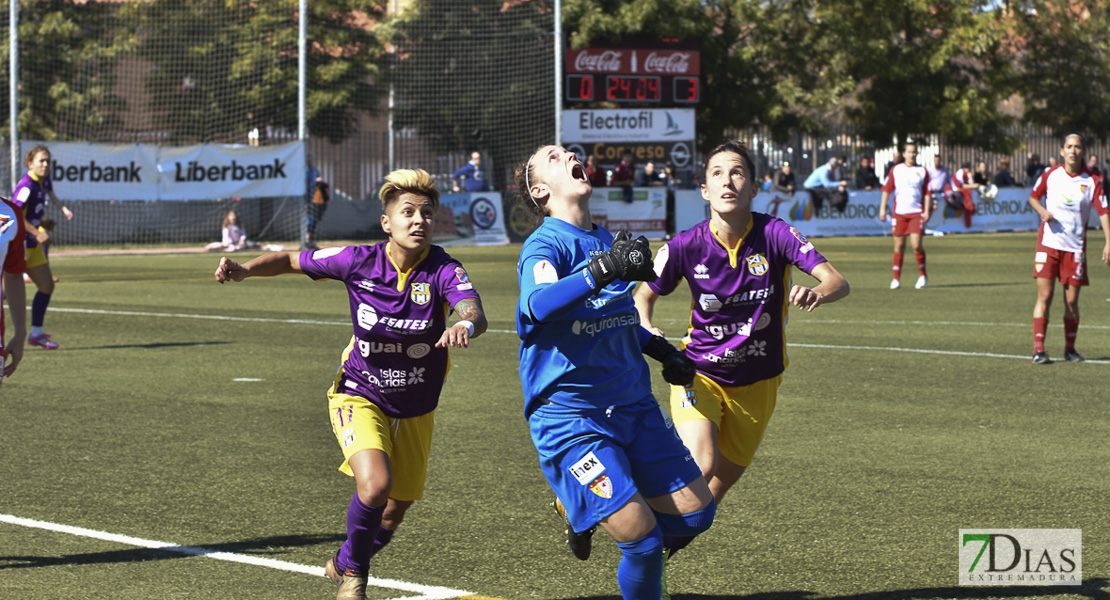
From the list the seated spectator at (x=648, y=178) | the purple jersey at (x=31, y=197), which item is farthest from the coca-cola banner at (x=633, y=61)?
the purple jersey at (x=31, y=197)

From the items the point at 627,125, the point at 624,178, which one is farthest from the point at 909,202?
the point at 627,125

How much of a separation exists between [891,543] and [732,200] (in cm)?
171

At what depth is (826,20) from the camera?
44.6 m

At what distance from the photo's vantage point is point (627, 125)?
1400 inches

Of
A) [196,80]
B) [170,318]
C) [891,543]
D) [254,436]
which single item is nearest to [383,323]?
[891,543]

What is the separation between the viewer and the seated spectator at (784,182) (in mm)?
35250

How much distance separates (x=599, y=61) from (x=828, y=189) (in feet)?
22.6

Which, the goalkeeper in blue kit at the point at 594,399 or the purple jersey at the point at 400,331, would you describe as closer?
the goalkeeper in blue kit at the point at 594,399

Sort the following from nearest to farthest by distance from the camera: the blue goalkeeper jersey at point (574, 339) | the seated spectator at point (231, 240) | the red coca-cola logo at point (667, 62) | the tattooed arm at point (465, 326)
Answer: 1. the blue goalkeeper jersey at point (574, 339)
2. the tattooed arm at point (465, 326)
3. the seated spectator at point (231, 240)
4. the red coca-cola logo at point (667, 62)

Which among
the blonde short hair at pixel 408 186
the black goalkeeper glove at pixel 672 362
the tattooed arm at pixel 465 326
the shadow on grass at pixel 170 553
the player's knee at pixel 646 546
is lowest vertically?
the shadow on grass at pixel 170 553

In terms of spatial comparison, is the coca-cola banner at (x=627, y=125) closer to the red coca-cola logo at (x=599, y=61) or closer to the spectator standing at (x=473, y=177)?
the red coca-cola logo at (x=599, y=61)

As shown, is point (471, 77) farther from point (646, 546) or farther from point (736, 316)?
point (646, 546)

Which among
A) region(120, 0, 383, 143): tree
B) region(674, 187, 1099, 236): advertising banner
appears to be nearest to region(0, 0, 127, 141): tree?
region(120, 0, 383, 143): tree

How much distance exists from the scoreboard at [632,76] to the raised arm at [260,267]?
96.8ft
